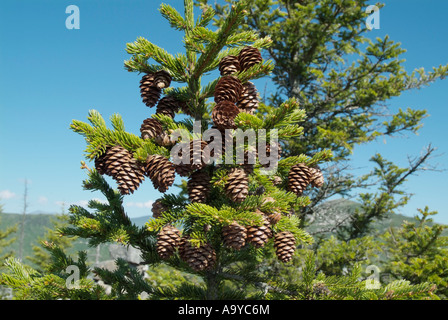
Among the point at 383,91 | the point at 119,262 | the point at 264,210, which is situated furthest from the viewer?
the point at 383,91

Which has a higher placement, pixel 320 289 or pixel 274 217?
pixel 274 217

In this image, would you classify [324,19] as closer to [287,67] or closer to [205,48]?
[287,67]

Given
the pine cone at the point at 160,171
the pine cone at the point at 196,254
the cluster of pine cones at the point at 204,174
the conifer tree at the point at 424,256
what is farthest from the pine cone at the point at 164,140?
the conifer tree at the point at 424,256

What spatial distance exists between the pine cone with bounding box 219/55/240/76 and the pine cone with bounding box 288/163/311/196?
86 cm

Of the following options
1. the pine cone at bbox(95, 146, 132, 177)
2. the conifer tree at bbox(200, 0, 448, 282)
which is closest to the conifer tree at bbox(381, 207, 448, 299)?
the conifer tree at bbox(200, 0, 448, 282)

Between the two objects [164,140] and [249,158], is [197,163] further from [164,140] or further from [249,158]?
[164,140]

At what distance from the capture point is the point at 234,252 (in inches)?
108

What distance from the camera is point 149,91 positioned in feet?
7.77

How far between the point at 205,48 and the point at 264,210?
1.26 meters

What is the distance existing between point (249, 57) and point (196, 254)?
1.49 meters

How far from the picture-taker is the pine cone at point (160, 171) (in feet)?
6.29

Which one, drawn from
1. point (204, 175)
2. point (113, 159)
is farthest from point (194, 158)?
point (113, 159)
